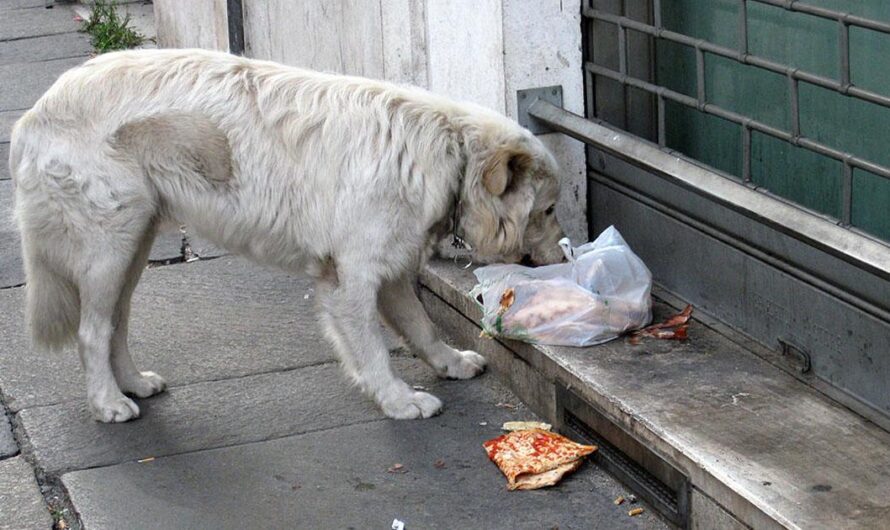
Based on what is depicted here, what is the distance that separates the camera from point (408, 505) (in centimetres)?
411

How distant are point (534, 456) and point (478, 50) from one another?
187 centimetres

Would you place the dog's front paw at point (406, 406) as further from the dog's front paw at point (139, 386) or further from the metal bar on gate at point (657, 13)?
the metal bar on gate at point (657, 13)

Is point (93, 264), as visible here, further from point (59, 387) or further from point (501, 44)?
point (501, 44)

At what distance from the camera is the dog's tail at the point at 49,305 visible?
186 inches

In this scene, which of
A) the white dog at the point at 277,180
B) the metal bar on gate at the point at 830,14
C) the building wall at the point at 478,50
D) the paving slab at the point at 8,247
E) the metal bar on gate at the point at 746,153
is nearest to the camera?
the metal bar on gate at the point at 830,14

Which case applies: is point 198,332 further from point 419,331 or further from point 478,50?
point 478,50

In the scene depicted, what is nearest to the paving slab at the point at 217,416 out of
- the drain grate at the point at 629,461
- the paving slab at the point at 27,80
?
the drain grate at the point at 629,461

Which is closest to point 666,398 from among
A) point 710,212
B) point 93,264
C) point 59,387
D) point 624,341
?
point 624,341

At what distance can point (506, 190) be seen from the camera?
4.57 metres

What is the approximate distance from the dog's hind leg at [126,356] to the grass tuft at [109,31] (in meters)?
6.08

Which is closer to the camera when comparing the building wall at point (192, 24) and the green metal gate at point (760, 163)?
the green metal gate at point (760, 163)

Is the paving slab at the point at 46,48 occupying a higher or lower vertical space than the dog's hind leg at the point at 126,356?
higher

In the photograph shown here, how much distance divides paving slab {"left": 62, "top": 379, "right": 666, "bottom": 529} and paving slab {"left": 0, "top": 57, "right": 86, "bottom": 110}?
5764 millimetres

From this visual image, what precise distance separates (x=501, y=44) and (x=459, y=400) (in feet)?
4.67
